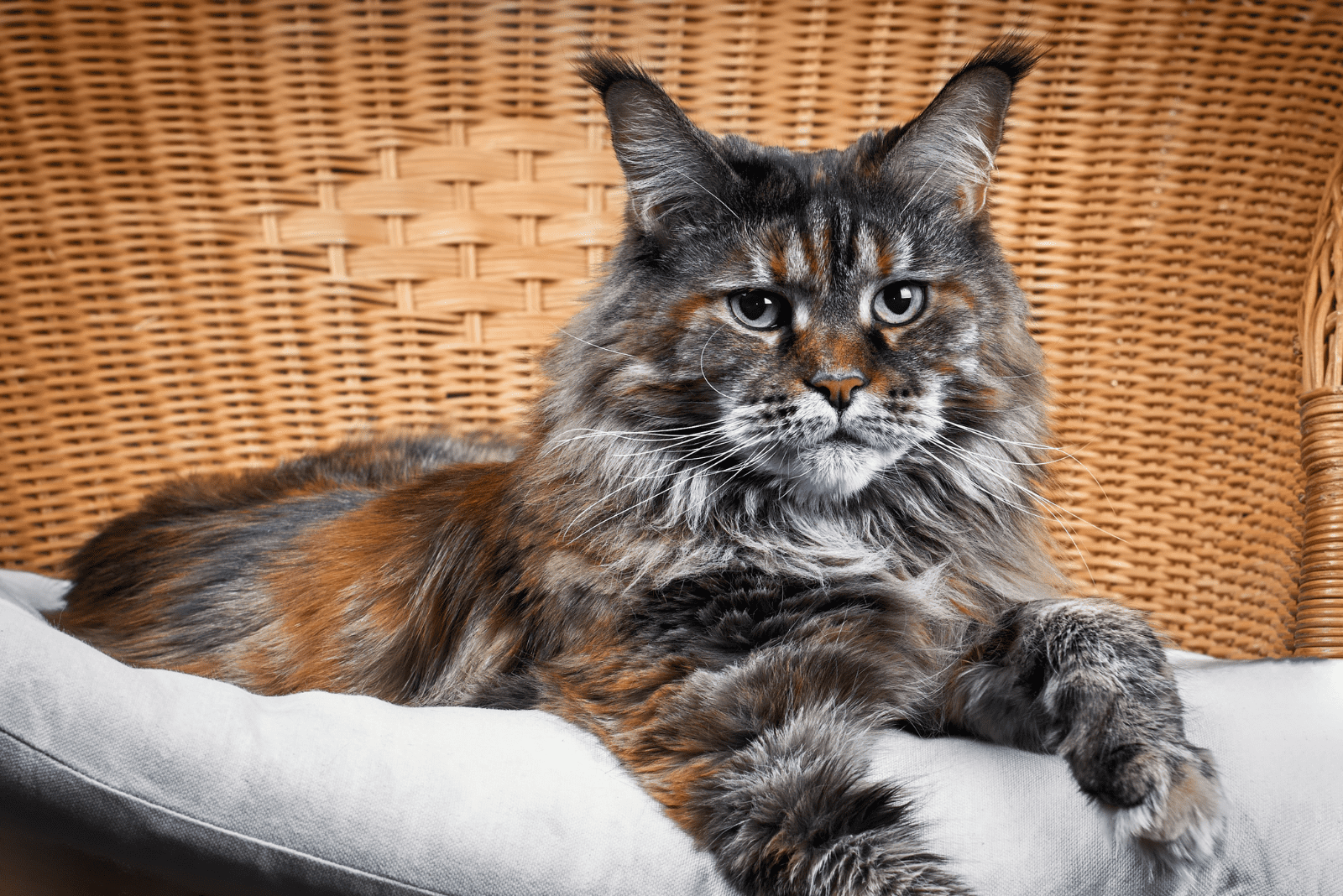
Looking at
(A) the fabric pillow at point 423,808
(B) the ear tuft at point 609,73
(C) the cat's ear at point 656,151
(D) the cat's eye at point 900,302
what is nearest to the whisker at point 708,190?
(C) the cat's ear at point 656,151

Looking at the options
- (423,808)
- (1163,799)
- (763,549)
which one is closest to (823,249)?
(763,549)

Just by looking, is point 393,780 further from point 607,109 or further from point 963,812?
point 607,109

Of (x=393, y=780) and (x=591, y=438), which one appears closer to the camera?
(x=393, y=780)

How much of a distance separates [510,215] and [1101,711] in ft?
6.41

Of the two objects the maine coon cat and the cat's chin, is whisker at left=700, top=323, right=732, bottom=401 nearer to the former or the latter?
the maine coon cat

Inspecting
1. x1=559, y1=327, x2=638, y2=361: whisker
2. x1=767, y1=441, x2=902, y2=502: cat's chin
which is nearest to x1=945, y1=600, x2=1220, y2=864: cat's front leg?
x1=767, y1=441, x2=902, y2=502: cat's chin

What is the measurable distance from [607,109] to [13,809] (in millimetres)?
1247

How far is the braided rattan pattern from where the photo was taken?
5.21 feet

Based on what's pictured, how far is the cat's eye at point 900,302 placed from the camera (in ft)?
4.68

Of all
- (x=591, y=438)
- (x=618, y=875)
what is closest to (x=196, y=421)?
(x=591, y=438)

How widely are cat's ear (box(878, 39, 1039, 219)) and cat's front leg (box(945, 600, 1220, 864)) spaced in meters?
0.71

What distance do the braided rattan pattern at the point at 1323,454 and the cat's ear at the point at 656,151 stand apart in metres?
1.12

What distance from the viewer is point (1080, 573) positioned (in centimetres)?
245

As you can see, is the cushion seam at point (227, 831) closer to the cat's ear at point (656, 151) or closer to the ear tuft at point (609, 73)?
the cat's ear at point (656, 151)
